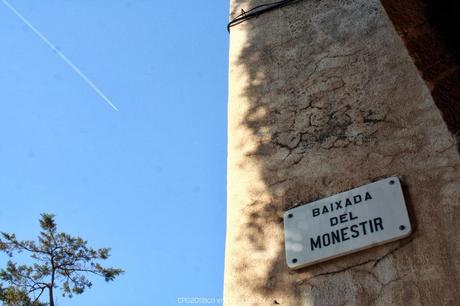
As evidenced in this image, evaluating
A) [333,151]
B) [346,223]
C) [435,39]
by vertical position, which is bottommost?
[346,223]

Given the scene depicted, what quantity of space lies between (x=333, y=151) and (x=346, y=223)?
1.19ft

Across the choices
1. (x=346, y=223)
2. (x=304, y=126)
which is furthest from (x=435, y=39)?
(x=304, y=126)

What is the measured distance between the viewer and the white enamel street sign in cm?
180

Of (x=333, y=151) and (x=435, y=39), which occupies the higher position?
(x=333, y=151)

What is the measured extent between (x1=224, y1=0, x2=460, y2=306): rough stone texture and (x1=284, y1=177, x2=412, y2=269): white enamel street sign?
36 millimetres

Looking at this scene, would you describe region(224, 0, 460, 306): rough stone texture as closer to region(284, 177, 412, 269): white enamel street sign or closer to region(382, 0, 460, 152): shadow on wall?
region(284, 177, 412, 269): white enamel street sign

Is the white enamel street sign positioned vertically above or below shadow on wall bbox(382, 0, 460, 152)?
below

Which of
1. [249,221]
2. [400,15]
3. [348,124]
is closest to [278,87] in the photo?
[348,124]

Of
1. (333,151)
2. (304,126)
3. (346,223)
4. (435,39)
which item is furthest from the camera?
(304,126)

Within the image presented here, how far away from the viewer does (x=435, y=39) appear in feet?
4.69

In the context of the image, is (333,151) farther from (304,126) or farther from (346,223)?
(346,223)

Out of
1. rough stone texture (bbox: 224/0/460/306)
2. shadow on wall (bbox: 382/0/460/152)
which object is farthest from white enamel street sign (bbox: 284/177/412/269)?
shadow on wall (bbox: 382/0/460/152)

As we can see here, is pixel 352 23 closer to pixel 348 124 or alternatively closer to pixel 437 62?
pixel 348 124

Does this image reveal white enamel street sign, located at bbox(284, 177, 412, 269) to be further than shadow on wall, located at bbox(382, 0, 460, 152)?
Yes
